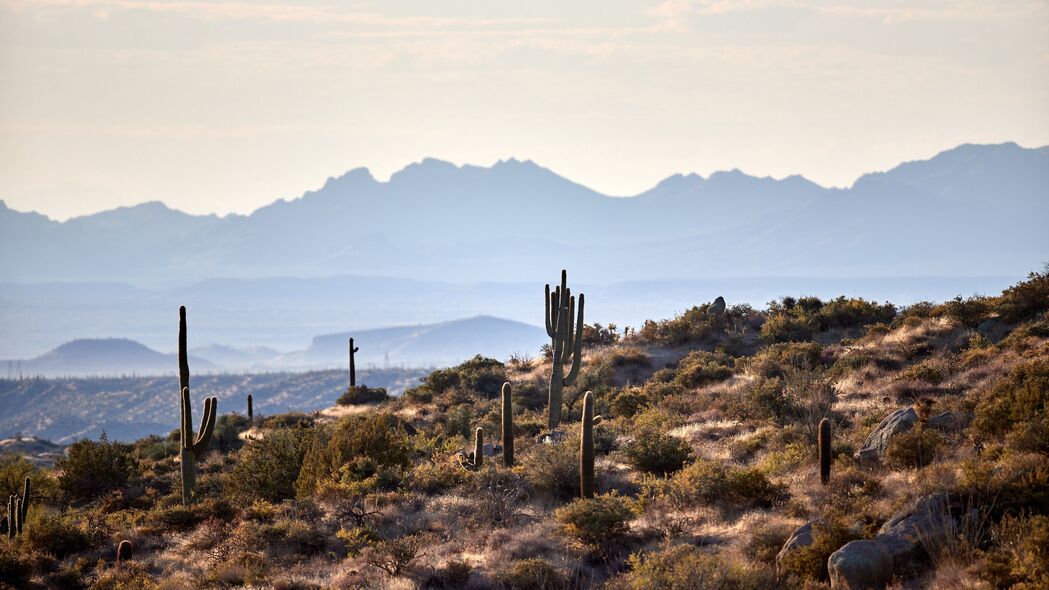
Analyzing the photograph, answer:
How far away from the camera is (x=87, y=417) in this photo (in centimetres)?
19550

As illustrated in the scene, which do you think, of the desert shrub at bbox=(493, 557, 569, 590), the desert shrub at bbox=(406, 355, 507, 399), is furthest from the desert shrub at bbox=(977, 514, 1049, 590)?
the desert shrub at bbox=(406, 355, 507, 399)

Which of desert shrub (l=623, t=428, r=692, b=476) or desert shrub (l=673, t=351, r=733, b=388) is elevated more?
desert shrub (l=673, t=351, r=733, b=388)

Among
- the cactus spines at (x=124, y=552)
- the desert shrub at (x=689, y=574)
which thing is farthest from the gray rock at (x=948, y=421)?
the cactus spines at (x=124, y=552)

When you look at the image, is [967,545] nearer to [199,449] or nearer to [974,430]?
[974,430]

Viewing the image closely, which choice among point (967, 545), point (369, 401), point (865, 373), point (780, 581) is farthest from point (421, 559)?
point (369, 401)

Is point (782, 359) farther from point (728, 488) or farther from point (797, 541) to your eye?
point (797, 541)

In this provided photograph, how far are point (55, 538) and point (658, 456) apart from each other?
36.8ft

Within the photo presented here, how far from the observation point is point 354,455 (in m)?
22.2

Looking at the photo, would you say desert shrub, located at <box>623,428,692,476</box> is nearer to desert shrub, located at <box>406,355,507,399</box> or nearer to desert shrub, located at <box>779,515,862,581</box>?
desert shrub, located at <box>779,515,862,581</box>

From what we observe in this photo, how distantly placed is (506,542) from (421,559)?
4.30ft

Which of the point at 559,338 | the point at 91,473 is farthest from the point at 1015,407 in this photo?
the point at 91,473

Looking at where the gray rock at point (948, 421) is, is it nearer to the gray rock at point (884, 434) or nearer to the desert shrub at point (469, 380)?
the gray rock at point (884, 434)

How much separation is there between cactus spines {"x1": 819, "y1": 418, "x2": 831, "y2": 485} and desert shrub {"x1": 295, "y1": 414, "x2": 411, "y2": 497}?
8.94m

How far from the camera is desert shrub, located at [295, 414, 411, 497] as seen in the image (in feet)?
69.3
